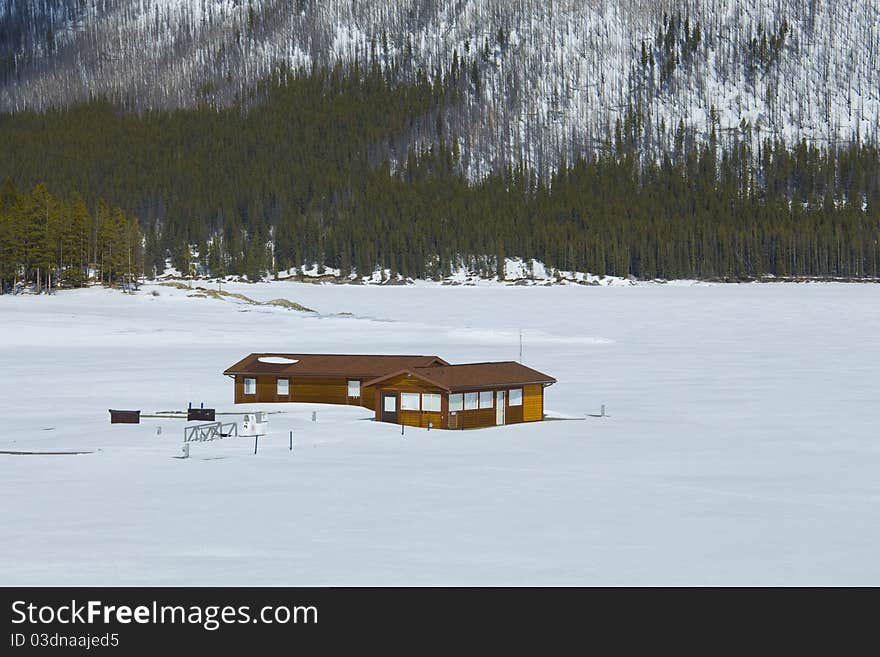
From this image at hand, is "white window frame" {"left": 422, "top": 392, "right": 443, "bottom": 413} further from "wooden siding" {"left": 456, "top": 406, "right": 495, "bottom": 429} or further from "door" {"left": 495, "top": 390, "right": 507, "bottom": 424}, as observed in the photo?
"door" {"left": 495, "top": 390, "right": 507, "bottom": 424}

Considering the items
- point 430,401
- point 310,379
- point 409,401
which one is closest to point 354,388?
point 310,379

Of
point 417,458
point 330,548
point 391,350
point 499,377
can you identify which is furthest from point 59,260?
point 330,548

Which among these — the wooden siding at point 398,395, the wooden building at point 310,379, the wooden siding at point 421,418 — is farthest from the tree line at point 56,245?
the wooden siding at point 421,418

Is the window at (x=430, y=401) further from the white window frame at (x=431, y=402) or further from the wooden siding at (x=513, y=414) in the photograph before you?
the wooden siding at (x=513, y=414)

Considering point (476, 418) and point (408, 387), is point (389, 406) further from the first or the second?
point (476, 418)

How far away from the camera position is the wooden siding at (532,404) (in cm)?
5406

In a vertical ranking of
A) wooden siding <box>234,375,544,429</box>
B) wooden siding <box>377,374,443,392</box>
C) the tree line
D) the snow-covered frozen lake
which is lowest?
the snow-covered frozen lake

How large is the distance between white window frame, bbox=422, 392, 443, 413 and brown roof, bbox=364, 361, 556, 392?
714 mm

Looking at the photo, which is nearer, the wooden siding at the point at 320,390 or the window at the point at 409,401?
the window at the point at 409,401

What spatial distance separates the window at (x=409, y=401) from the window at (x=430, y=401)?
32 centimetres

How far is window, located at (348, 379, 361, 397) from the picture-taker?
189ft

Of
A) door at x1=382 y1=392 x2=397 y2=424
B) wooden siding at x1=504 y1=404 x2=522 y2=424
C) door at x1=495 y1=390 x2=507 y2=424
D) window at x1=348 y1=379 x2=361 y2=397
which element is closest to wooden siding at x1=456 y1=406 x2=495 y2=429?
door at x1=495 y1=390 x2=507 y2=424

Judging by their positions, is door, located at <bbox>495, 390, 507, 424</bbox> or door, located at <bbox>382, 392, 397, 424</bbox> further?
door, located at <bbox>495, 390, 507, 424</bbox>

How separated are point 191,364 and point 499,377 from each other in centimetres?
2872
